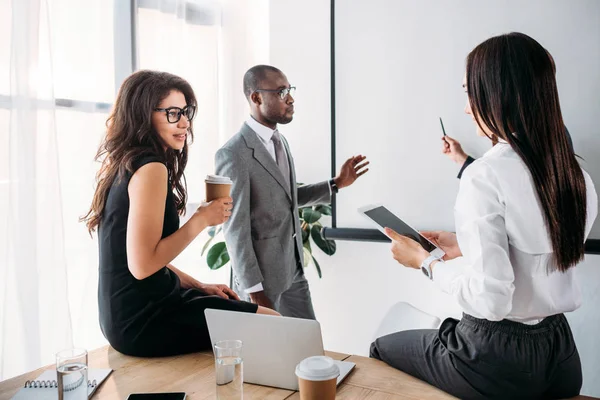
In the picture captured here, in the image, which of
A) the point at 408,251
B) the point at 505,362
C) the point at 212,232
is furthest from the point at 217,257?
the point at 505,362

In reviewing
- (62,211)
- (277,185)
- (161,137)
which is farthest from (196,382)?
(62,211)

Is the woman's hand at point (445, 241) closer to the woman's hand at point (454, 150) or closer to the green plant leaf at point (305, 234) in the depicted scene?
the woman's hand at point (454, 150)

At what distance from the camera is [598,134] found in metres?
2.56

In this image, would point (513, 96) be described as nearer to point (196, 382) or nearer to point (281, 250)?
point (196, 382)

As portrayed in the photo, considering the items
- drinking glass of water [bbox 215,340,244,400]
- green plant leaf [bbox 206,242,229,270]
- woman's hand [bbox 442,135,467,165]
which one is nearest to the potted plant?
green plant leaf [bbox 206,242,229,270]

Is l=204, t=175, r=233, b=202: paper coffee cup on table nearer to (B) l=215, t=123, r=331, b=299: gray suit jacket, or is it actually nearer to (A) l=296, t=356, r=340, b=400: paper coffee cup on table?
(B) l=215, t=123, r=331, b=299: gray suit jacket

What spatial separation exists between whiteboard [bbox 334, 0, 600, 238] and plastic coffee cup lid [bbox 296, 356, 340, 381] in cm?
194

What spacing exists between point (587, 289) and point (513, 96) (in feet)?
5.18

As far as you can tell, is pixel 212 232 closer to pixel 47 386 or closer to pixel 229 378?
pixel 47 386

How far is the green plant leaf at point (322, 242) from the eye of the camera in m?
3.22

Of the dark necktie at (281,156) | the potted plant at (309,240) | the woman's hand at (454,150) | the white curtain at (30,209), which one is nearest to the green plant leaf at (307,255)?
the potted plant at (309,240)

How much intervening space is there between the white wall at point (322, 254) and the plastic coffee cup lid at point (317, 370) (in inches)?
79.3

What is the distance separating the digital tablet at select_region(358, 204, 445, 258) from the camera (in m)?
1.74

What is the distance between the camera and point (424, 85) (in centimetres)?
297
